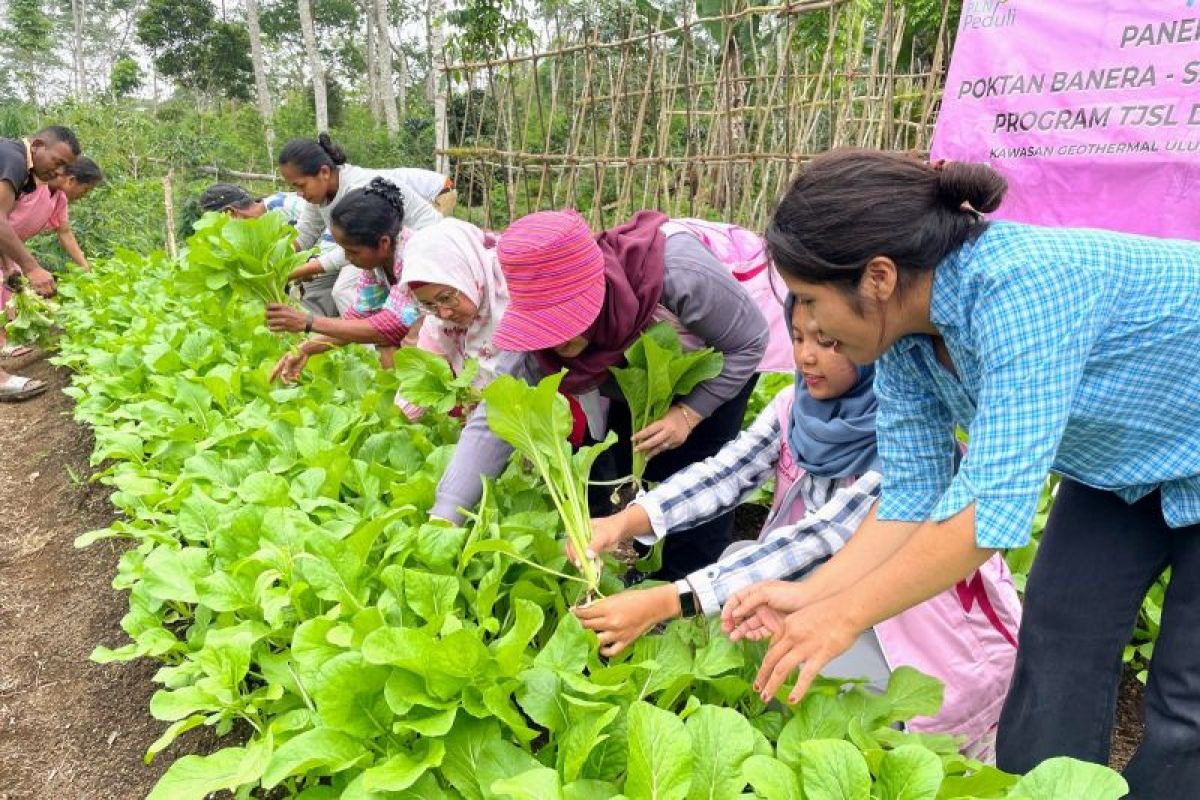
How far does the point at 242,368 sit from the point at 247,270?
1.27 ft

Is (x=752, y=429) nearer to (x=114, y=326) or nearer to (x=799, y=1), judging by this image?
(x=799, y=1)

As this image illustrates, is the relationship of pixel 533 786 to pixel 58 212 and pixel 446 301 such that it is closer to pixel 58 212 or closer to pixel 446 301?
pixel 446 301

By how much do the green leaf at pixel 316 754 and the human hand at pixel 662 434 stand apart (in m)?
1.02

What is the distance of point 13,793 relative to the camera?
7.19 ft

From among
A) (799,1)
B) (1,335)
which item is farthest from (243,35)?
(799,1)

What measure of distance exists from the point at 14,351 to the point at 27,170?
1840 mm

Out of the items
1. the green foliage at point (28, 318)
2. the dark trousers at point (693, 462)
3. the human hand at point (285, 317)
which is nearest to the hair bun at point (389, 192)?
the human hand at point (285, 317)

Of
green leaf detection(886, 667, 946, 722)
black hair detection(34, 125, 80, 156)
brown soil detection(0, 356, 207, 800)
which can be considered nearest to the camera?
green leaf detection(886, 667, 946, 722)

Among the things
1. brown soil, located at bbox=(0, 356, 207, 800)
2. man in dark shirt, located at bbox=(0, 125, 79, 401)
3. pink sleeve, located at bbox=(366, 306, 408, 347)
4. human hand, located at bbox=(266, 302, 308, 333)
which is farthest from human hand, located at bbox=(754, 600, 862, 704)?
man in dark shirt, located at bbox=(0, 125, 79, 401)

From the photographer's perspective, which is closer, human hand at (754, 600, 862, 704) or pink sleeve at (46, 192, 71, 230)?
human hand at (754, 600, 862, 704)

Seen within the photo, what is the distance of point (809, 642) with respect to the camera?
120 centimetres

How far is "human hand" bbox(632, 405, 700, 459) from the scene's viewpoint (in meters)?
2.18

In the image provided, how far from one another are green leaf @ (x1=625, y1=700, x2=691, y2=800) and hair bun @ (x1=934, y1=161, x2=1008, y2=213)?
0.81 m

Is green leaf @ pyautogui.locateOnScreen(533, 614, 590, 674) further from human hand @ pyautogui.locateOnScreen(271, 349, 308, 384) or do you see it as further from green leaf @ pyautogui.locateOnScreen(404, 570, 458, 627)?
human hand @ pyautogui.locateOnScreen(271, 349, 308, 384)
